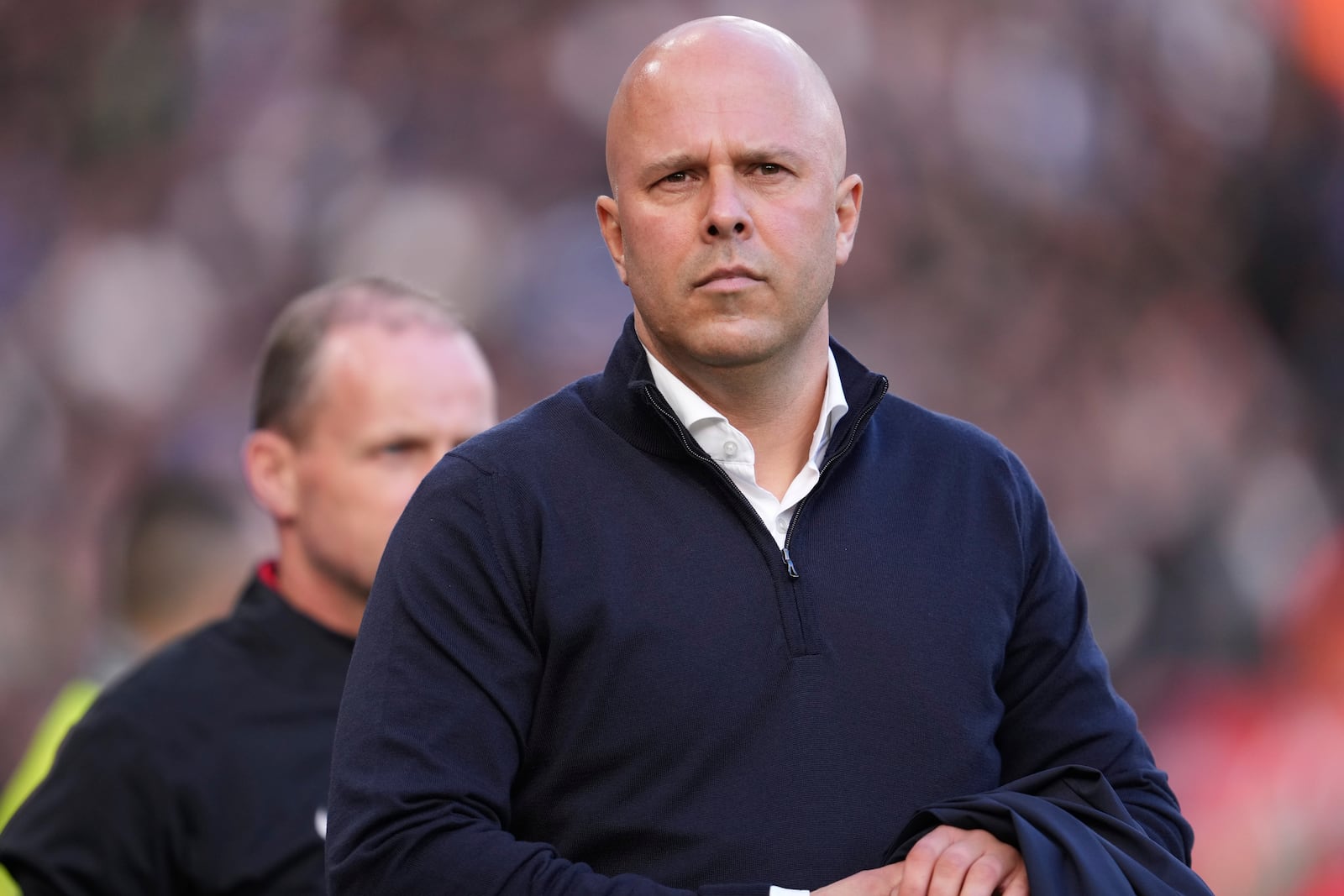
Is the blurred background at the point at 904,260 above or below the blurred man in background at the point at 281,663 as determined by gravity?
above

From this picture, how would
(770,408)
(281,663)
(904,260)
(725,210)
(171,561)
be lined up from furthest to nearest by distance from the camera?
(904,260), (171,561), (281,663), (770,408), (725,210)

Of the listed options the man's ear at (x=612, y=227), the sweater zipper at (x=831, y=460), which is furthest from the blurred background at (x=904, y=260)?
the sweater zipper at (x=831, y=460)

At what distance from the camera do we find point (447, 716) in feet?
4.08

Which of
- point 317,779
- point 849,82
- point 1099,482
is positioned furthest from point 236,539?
point 1099,482

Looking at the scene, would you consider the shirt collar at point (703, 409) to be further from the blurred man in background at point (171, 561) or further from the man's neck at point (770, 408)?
the blurred man in background at point (171, 561)

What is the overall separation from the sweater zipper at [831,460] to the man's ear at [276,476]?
1.07 meters

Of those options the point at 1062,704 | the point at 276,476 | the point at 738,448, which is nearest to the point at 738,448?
the point at 738,448

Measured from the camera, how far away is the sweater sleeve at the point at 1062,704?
1.43m

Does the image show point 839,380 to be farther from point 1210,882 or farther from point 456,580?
point 1210,882

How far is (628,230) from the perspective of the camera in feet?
4.72

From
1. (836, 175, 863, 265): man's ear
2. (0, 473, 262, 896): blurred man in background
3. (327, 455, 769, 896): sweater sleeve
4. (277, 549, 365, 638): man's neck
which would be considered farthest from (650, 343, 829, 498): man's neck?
(0, 473, 262, 896): blurred man in background

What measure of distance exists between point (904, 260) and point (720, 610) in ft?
9.37

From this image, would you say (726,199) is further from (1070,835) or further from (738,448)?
(1070,835)

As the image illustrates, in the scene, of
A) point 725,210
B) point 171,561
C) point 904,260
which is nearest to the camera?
point 725,210
